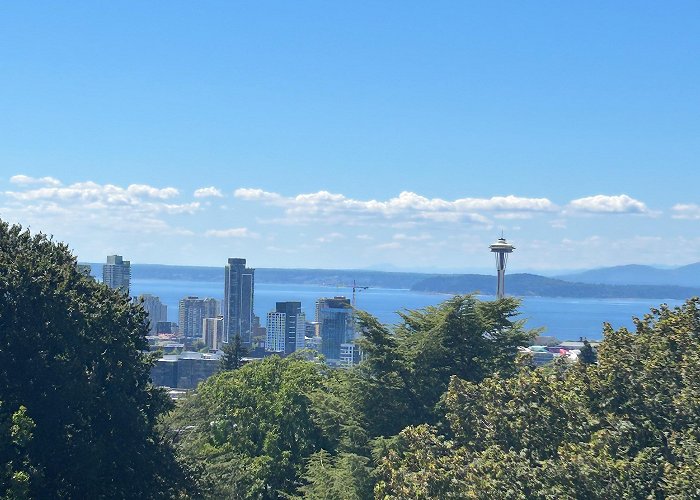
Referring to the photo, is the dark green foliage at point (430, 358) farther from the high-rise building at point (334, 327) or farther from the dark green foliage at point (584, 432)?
the high-rise building at point (334, 327)

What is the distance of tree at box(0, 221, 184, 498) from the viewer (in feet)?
52.9

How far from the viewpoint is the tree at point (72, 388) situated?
16.1 meters

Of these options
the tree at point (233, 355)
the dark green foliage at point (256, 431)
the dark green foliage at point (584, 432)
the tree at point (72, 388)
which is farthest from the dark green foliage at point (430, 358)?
the tree at point (233, 355)

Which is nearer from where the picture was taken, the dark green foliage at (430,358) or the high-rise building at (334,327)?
the dark green foliage at (430,358)

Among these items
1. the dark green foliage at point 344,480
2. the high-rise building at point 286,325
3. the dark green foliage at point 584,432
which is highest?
the dark green foliage at point 584,432

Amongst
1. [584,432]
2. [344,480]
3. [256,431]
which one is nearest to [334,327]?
[256,431]

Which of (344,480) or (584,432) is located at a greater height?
(584,432)

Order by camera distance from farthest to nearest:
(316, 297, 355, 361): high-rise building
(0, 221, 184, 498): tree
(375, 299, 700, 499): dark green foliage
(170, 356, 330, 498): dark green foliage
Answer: (316, 297, 355, 361): high-rise building → (170, 356, 330, 498): dark green foliage → (0, 221, 184, 498): tree → (375, 299, 700, 499): dark green foliage

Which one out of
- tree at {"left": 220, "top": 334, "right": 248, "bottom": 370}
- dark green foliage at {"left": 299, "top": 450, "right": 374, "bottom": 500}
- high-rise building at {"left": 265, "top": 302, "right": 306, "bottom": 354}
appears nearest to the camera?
dark green foliage at {"left": 299, "top": 450, "right": 374, "bottom": 500}

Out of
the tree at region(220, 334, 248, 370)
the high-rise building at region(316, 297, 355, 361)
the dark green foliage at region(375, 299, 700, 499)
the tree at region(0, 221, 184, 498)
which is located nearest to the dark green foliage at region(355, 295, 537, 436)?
the dark green foliage at region(375, 299, 700, 499)

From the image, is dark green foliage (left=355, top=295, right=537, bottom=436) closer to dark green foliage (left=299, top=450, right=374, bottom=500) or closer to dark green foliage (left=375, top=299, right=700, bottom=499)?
dark green foliage (left=299, top=450, right=374, bottom=500)

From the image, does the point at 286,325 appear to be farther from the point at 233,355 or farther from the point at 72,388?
the point at 72,388

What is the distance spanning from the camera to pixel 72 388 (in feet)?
53.5

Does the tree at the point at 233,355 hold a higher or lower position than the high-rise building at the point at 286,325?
higher
